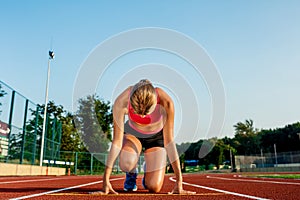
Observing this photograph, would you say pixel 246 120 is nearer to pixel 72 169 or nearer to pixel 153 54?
pixel 72 169

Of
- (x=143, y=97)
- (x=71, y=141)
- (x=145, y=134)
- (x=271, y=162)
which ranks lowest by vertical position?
(x=271, y=162)

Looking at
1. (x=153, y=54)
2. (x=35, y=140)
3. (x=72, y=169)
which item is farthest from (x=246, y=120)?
(x=153, y=54)

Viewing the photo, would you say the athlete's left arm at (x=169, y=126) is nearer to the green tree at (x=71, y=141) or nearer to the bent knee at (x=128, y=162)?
the bent knee at (x=128, y=162)

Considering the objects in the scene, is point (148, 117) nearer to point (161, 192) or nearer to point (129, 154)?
point (129, 154)

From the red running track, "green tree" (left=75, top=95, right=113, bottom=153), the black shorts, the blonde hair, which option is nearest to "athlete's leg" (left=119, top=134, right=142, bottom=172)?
the black shorts

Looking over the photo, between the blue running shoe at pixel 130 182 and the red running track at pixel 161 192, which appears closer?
the red running track at pixel 161 192

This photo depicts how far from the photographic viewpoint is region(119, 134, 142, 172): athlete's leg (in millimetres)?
4172

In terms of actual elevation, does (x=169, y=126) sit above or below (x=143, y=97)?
below

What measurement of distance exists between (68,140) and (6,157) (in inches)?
796

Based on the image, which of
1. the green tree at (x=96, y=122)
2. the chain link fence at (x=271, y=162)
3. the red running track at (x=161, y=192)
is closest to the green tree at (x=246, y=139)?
the chain link fence at (x=271, y=162)

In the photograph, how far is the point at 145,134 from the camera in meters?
4.40

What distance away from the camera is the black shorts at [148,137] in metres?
4.42

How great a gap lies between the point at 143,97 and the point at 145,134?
50.2 inches

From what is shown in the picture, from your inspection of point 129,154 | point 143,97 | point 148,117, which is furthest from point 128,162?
point 143,97
